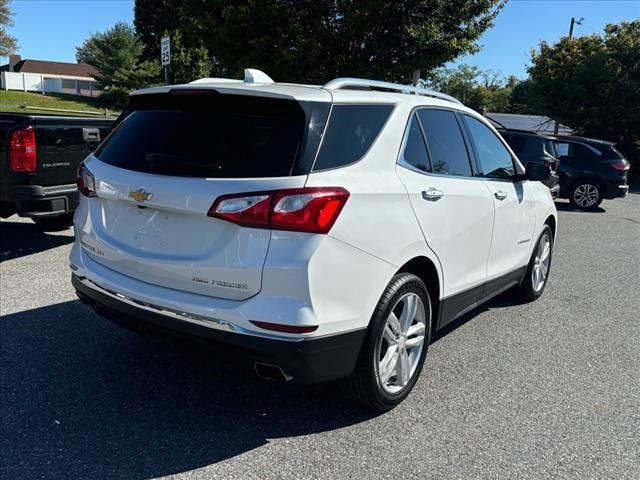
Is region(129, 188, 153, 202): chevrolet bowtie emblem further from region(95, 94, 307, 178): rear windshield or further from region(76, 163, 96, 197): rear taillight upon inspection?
region(76, 163, 96, 197): rear taillight

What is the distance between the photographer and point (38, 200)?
580 centimetres

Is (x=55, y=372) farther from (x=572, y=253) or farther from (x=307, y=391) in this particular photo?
(x=572, y=253)

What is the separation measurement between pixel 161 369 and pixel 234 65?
11340mm

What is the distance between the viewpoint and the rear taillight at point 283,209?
265cm

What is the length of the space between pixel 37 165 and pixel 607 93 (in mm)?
21990

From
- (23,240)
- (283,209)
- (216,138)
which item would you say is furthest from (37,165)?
(283,209)

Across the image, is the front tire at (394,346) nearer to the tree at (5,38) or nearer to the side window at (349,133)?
the side window at (349,133)

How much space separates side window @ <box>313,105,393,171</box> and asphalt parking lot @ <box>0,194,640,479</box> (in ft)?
3.82

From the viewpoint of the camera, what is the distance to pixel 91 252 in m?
3.37

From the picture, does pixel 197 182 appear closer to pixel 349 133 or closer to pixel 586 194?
pixel 349 133

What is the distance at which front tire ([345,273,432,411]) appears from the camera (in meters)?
3.05

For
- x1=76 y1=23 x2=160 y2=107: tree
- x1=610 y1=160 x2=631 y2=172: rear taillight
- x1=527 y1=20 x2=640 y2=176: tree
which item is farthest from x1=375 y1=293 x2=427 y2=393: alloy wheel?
x1=76 y1=23 x2=160 y2=107: tree

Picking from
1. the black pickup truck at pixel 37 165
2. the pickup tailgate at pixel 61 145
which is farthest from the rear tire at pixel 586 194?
the black pickup truck at pixel 37 165

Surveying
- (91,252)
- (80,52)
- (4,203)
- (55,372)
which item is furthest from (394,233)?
(80,52)
